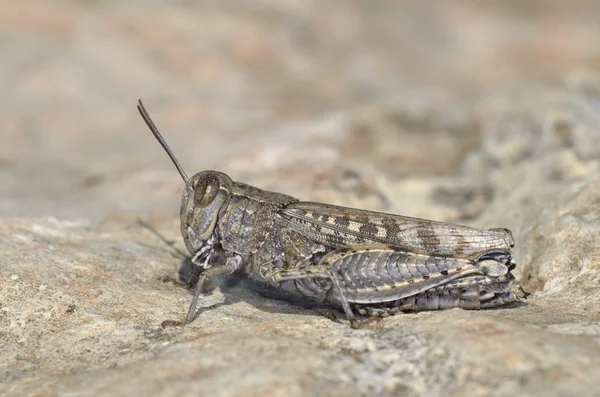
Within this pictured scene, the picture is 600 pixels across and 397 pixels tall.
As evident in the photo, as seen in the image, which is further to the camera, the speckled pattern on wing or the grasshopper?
the speckled pattern on wing

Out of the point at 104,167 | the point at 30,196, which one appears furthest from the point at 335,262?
the point at 104,167

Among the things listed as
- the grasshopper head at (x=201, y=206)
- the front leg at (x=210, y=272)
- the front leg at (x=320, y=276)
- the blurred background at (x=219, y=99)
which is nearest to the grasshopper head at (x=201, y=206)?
the grasshopper head at (x=201, y=206)

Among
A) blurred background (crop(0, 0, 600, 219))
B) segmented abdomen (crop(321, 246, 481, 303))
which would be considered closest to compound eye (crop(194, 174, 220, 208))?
segmented abdomen (crop(321, 246, 481, 303))

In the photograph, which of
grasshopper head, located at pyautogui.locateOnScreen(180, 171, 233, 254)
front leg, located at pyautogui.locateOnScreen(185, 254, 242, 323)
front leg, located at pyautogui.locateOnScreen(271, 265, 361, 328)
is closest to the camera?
front leg, located at pyautogui.locateOnScreen(271, 265, 361, 328)

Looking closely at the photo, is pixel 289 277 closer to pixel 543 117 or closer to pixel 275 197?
pixel 275 197

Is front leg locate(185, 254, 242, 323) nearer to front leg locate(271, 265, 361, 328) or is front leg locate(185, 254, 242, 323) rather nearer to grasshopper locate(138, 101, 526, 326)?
grasshopper locate(138, 101, 526, 326)

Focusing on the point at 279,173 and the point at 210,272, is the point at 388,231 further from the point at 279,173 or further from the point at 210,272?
the point at 279,173
